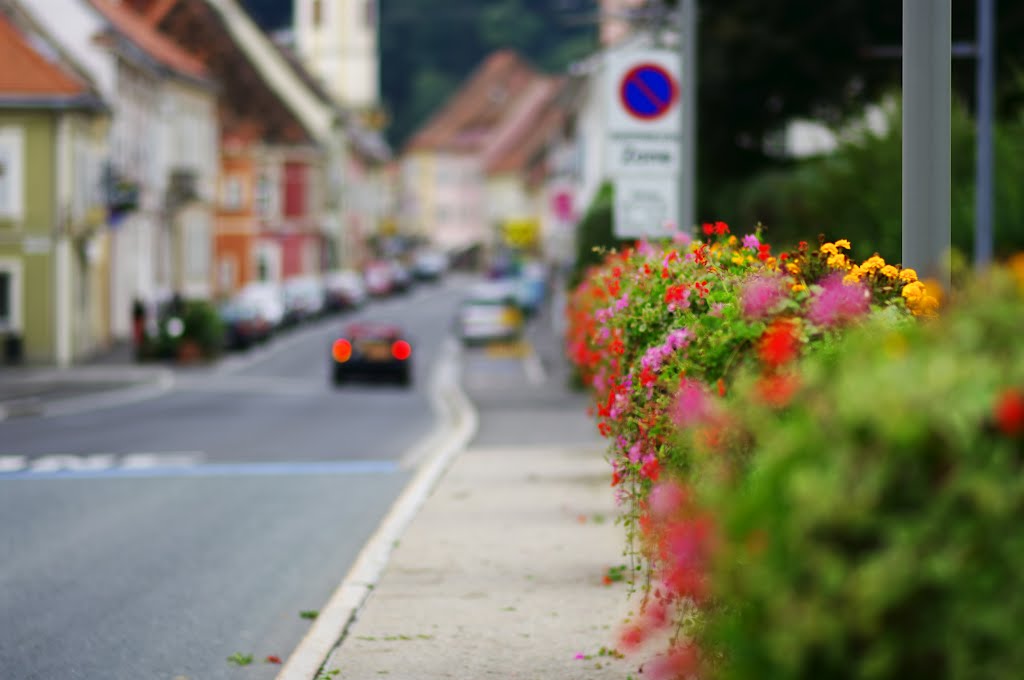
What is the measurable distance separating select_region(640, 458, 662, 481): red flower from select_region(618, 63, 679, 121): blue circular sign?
1009 cm

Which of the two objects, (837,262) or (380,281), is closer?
(837,262)

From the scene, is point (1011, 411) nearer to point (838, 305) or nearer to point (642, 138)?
point (838, 305)

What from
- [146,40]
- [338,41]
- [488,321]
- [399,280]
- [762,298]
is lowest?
[488,321]

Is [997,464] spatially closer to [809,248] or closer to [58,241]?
[809,248]

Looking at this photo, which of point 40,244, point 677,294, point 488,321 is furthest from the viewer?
point 488,321

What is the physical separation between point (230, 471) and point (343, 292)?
64.9m

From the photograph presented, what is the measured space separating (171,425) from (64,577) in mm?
16896

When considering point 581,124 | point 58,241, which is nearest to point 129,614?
point 58,241

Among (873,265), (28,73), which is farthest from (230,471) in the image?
(28,73)

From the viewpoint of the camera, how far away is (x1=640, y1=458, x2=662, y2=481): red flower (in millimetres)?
7570

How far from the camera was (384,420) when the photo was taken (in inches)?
1213

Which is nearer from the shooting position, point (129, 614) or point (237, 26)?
point (129, 614)

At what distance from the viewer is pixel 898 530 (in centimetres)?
373

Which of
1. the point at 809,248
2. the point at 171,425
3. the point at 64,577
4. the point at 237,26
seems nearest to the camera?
the point at 809,248
